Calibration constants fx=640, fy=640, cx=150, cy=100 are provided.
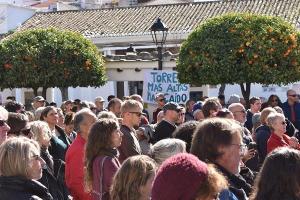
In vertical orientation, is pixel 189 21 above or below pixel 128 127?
above

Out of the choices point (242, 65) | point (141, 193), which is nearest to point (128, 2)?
point (242, 65)

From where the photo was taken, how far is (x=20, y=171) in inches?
175

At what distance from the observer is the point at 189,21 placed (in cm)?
3019

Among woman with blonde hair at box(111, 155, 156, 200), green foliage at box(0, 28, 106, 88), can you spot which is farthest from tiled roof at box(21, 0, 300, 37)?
woman with blonde hair at box(111, 155, 156, 200)

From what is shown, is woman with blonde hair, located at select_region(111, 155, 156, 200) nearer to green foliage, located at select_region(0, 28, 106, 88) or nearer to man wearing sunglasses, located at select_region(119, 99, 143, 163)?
man wearing sunglasses, located at select_region(119, 99, 143, 163)

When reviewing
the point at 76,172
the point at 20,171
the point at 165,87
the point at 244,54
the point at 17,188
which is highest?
the point at 244,54

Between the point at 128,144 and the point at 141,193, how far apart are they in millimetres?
2537

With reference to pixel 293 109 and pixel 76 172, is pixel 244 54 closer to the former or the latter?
pixel 293 109

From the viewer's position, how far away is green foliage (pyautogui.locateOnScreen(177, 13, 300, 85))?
1727 centimetres

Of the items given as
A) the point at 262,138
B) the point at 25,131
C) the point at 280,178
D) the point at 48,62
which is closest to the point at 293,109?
the point at 262,138

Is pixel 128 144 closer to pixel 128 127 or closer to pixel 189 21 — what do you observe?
pixel 128 127

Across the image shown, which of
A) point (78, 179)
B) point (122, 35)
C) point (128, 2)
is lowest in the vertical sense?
point (78, 179)

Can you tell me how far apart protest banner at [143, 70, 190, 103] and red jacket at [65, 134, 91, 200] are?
8149mm

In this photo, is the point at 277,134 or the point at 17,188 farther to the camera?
the point at 277,134
